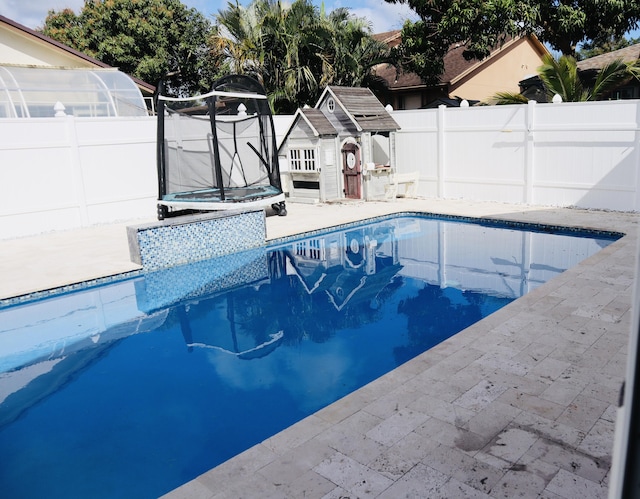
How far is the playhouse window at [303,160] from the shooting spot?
43.0 feet

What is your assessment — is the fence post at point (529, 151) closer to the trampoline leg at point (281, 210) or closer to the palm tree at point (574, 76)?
the palm tree at point (574, 76)

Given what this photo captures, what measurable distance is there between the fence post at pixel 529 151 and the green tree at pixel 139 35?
17699 millimetres


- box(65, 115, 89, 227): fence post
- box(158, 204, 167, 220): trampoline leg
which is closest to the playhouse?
box(158, 204, 167, 220): trampoline leg

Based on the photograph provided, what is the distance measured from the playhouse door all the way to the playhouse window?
0.85 meters

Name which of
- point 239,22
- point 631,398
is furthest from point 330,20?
point 631,398

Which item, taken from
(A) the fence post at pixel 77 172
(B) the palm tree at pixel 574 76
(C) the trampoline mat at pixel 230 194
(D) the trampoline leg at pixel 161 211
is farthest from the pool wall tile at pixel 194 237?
(B) the palm tree at pixel 574 76

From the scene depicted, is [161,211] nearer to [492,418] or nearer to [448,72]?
[492,418]

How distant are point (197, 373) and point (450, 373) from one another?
2.45 m

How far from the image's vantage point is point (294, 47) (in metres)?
17.8

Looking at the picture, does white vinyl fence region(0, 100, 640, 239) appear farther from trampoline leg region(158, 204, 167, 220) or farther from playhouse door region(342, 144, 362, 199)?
playhouse door region(342, 144, 362, 199)

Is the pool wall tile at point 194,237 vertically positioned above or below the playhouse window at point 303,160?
below

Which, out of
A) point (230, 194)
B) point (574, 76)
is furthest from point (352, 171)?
point (574, 76)

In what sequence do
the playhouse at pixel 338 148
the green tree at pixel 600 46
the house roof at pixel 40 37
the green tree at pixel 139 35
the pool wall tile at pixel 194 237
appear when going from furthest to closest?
the green tree at pixel 600 46
the green tree at pixel 139 35
the house roof at pixel 40 37
the playhouse at pixel 338 148
the pool wall tile at pixel 194 237

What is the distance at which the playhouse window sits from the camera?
1310cm
